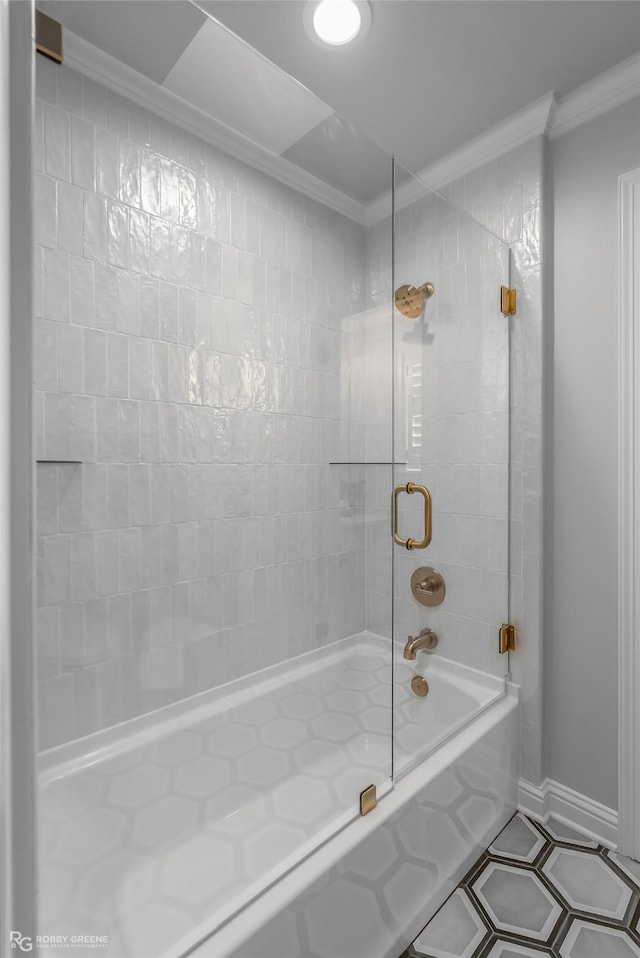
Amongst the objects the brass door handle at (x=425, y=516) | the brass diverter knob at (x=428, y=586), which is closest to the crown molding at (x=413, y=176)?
the brass door handle at (x=425, y=516)

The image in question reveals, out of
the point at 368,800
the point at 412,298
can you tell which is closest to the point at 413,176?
the point at 412,298

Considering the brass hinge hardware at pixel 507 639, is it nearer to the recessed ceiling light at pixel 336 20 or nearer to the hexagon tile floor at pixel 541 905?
the hexagon tile floor at pixel 541 905

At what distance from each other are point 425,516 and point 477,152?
141 centimetres

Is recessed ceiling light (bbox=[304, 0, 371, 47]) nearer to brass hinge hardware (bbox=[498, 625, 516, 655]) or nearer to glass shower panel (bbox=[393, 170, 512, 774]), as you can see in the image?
glass shower panel (bbox=[393, 170, 512, 774])

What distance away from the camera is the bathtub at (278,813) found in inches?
36.7

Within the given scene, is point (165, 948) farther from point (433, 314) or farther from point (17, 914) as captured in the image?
point (433, 314)

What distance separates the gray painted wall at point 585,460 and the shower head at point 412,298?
1.83 feet

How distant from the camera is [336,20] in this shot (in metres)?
1.35

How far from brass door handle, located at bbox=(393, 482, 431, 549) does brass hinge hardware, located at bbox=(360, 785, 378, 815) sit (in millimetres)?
637

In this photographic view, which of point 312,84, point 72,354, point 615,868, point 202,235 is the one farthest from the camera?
point 312,84

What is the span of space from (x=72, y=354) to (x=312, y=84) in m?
1.25

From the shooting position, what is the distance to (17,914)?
609 mm

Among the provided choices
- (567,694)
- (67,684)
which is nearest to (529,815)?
(567,694)

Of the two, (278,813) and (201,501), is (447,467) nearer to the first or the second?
(201,501)
